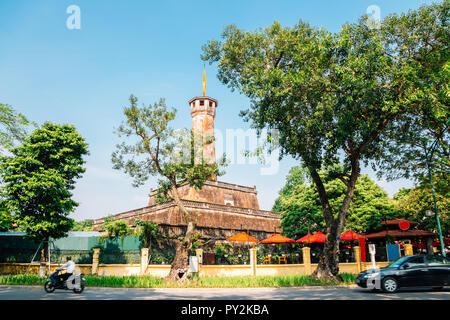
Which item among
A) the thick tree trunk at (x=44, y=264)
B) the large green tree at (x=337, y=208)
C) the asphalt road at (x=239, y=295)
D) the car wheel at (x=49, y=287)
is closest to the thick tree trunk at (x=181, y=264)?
the asphalt road at (x=239, y=295)

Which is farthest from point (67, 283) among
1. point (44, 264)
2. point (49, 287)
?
point (44, 264)

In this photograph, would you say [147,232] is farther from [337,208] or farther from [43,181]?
[337,208]

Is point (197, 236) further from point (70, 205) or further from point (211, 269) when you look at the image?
point (70, 205)

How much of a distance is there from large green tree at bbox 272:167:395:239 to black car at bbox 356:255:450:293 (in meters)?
14.9

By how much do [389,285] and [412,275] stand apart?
1.03 metres

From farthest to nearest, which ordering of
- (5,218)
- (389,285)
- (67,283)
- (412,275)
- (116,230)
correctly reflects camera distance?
(116,230)
(5,218)
(67,283)
(412,275)
(389,285)

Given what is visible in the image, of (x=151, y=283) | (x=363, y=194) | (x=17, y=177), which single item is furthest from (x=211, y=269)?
(x=363, y=194)

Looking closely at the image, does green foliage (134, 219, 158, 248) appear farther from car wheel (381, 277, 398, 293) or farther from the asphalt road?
car wheel (381, 277, 398, 293)

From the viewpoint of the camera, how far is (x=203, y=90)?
48000 millimetres

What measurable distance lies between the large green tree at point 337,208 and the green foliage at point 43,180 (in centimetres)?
1870

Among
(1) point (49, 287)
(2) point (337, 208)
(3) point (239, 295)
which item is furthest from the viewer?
(2) point (337, 208)

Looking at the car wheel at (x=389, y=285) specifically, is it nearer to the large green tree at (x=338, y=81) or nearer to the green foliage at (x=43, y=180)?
the large green tree at (x=338, y=81)

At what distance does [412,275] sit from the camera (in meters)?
12.3

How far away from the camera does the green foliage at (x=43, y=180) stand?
755 inches
